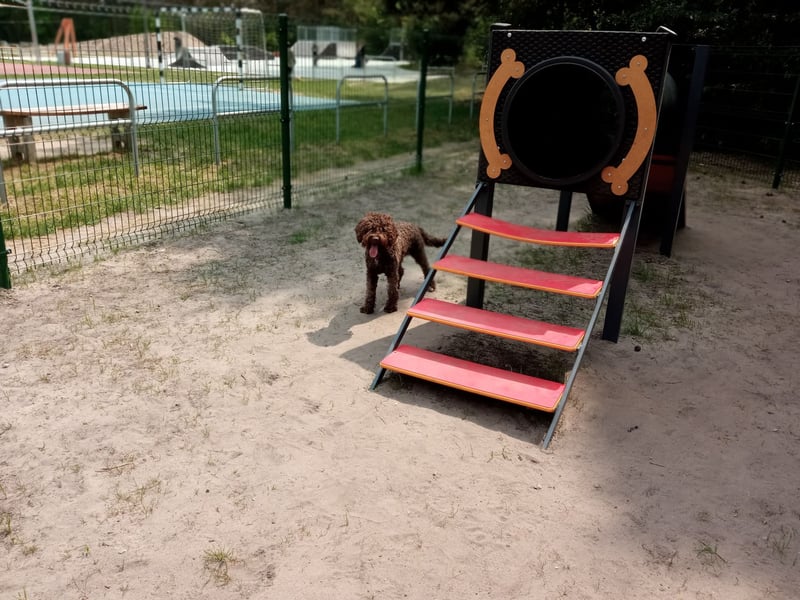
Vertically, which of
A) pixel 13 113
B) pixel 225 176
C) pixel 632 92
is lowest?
pixel 225 176

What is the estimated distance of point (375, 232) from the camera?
169 inches

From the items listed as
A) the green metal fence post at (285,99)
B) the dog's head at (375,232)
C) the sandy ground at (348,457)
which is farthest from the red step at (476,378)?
the green metal fence post at (285,99)

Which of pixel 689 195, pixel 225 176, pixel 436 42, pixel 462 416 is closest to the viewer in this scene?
pixel 462 416

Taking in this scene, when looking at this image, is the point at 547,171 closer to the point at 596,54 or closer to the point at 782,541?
the point at 596,54

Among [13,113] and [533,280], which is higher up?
[13,113]

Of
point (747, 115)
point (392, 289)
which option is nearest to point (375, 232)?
point (392, 289)

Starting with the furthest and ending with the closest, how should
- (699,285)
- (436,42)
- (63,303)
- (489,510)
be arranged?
(436,42) → (699,285) → (63,303) → (489,510)

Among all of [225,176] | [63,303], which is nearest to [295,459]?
[63,303]

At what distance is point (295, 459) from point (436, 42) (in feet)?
34.6

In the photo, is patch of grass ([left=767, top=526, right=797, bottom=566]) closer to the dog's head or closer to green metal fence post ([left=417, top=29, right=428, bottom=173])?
the dog's head

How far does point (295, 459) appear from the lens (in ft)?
9.99

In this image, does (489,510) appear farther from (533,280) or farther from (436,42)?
(436,42)

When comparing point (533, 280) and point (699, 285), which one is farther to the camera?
point (699, 285)

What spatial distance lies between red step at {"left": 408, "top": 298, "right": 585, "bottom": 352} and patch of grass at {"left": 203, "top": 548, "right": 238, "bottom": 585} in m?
1.78
